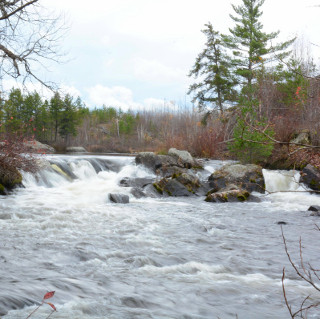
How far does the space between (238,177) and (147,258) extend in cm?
983

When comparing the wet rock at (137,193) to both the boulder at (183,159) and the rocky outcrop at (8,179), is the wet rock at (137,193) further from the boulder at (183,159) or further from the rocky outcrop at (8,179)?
the boulder at (183,159)

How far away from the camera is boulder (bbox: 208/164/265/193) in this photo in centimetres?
1448

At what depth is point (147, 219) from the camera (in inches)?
349

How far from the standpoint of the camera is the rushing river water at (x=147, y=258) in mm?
3764

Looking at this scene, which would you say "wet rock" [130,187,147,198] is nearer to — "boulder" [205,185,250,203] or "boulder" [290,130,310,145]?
"boulder" [205,185,250,203]

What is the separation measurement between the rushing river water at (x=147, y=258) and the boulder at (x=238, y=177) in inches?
115

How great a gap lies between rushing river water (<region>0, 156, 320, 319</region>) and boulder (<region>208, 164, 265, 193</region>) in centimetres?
293

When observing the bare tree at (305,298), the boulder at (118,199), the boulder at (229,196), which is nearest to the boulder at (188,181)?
the boulder at (229,196)

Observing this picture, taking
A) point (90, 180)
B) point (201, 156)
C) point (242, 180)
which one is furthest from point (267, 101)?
point (90, 180)

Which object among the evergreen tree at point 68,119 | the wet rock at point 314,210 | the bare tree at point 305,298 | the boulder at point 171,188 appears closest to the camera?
the bare tree at point 305,298

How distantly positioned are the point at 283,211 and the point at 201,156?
11.7 m

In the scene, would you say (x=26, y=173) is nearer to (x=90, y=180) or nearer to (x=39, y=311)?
(x=90, y=180)

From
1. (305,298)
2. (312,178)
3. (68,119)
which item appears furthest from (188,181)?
(68,119)

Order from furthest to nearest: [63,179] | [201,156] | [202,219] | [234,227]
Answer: [201,156] → [63,179] → [202,219] → [234,227]
